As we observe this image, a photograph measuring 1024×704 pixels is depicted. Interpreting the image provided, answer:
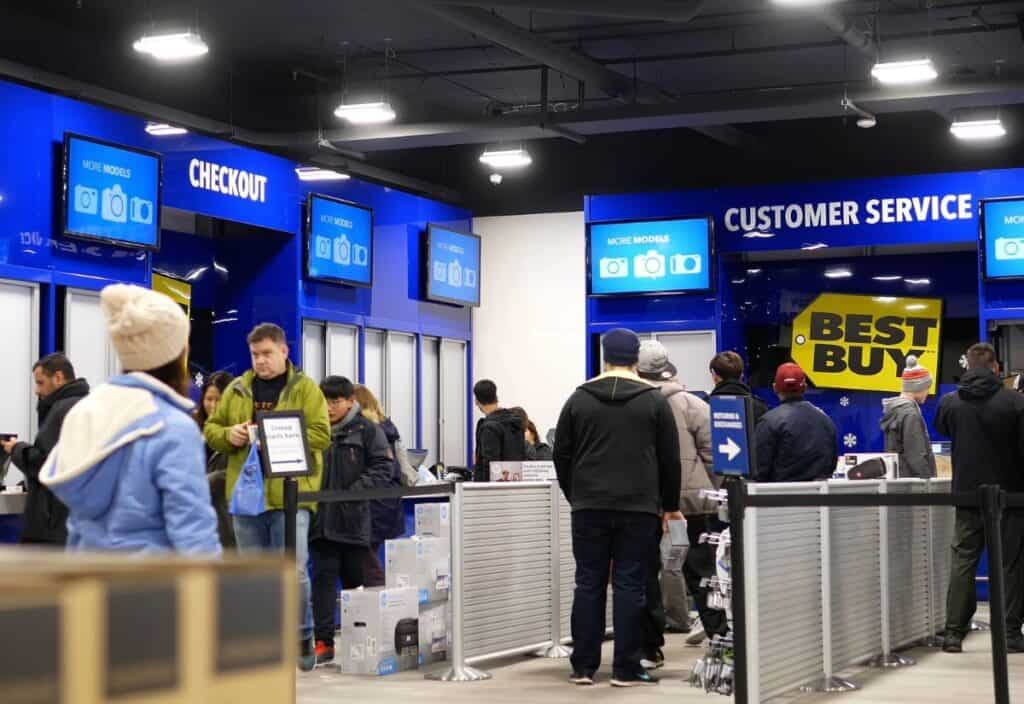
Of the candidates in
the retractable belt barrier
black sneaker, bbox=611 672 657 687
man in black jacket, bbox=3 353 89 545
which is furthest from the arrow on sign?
man in black jacket, bbox=3 353 89 545

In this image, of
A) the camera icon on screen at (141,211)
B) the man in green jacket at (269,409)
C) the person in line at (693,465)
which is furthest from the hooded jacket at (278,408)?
the camera icon on screen at (141,211)

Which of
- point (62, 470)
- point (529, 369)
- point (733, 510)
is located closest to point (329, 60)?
point (529, 369)

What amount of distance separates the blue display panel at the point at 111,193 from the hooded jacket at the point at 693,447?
403cm

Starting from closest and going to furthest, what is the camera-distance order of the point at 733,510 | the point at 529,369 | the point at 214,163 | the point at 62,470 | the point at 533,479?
the point at 62,470 → the point at 733,510 → the point at 533,479 → the point at 214,163 → the point at 529,369

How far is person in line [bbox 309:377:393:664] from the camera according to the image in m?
7.61

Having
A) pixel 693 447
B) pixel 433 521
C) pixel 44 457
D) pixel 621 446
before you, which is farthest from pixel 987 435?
pixel 44 457

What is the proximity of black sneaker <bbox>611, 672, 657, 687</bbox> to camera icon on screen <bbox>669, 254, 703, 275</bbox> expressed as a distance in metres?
6.38

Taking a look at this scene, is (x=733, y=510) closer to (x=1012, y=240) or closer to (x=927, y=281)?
(x=1012, y=240)

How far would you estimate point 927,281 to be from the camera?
12.9 meters

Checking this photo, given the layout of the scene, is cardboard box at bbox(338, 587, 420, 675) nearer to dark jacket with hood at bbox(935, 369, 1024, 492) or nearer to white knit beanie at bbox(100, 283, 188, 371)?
dark jacket with hood at bbox(935, 369, 1024, 492)

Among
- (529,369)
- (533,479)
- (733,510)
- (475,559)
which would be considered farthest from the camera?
(529,369)

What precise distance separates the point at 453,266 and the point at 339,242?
7.12ft

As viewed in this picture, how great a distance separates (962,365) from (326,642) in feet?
23.0

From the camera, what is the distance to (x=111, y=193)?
32.6ft
